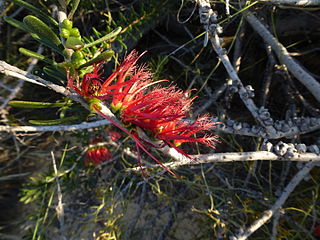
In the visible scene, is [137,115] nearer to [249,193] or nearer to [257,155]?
[257,155]

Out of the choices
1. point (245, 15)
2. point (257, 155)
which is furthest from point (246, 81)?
point (257, 155)

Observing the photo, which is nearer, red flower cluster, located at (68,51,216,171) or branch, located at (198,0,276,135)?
red flower cluster, located at (68,51,216,171)

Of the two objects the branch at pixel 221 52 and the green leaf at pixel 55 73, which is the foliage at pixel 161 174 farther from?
the green leaf at pixel 55 73

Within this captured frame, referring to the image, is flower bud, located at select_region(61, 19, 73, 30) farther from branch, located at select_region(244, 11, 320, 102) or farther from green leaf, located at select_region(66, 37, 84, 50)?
branch, located at select_region(244, 11, 320, 102)

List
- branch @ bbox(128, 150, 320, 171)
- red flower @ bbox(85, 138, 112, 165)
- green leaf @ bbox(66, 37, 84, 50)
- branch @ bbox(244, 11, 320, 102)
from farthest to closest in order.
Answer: red flower @ bbox(85, 138, 112, 165)
branch @ bbox(244, 11, 320, 102)
branch @ bbox(128, 150, 320, 171)
green leaf @ bbox(66, 37, 84, 50)

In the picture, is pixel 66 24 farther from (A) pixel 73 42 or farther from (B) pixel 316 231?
(B) pixel 316 231

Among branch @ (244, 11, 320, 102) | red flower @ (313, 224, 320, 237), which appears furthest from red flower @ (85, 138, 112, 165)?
red flower @ (313, 224, 320, 237)

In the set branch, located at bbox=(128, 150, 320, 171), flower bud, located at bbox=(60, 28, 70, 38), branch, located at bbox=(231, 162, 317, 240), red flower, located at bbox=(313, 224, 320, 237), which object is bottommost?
red flower, located at bbox=(313, 224, 320, 237)

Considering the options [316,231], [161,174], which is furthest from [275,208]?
[161,174]
